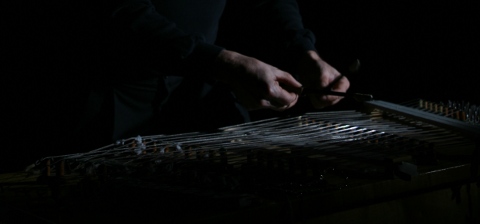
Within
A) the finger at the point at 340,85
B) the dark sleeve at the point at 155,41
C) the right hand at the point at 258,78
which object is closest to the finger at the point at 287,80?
the right hand at the point at 258,78

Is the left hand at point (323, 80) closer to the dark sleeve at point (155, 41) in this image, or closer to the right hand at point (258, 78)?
the right hand at point (258, 78)

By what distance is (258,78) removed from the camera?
1.73 m

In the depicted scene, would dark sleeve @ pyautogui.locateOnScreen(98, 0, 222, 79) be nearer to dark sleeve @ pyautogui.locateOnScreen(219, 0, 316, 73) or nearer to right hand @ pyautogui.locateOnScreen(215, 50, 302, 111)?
right hand @ pyautogui.locateOnScreen(215, 50, 302, 111)

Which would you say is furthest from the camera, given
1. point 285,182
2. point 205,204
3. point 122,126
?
point 122,126

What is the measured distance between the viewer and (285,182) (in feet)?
3.99

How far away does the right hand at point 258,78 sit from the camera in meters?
1.72

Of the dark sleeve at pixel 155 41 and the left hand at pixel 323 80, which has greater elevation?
the dark sleeve at pixel 155 41

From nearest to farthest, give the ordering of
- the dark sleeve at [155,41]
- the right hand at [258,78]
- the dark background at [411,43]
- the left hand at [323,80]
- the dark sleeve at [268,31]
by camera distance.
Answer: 1. the right hand at [258,78]
2. the dark sleeve at [155,41]
3. the left hand at [323,80]
4. the dark sleeve at [268,31]
5. the dark background at [411,43]

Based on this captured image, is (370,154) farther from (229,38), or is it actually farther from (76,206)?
(229,38)

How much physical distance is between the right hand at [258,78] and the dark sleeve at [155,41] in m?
0.06

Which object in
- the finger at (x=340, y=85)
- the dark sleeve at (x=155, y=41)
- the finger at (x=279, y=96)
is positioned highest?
the dark sleeve at (x=155, y=41)

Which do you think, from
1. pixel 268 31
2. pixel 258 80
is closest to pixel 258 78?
pixel 258 80

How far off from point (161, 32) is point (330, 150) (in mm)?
791

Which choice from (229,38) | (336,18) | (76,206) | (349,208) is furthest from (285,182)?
(336,18)
